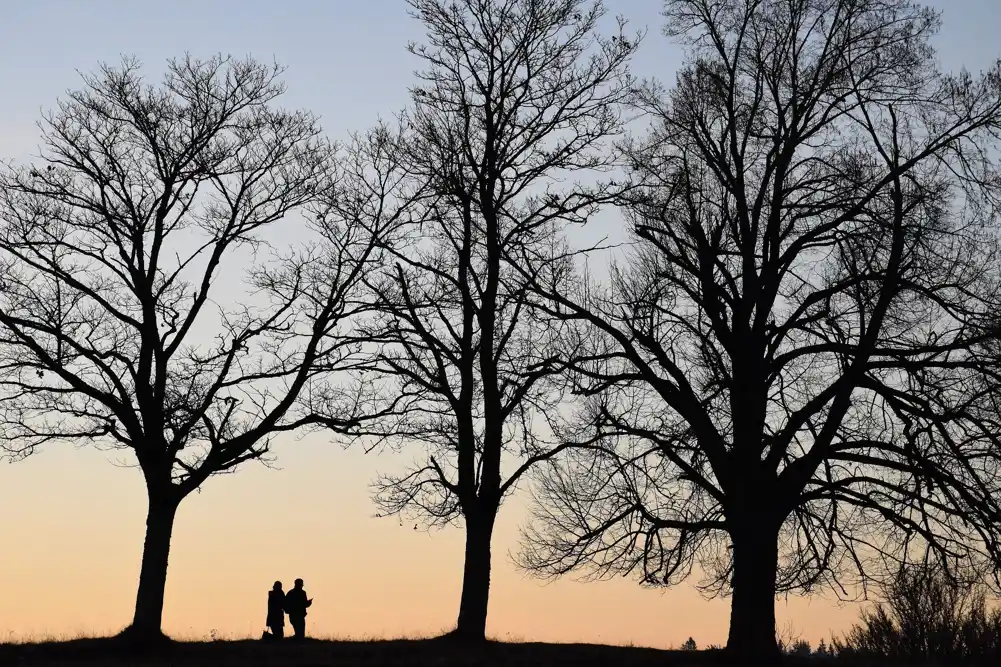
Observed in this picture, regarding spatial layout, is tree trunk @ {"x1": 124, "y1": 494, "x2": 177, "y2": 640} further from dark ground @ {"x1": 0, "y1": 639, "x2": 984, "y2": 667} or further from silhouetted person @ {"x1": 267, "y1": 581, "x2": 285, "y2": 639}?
silhouetted person @ {"x1": 267, "y1": 581, "x2": 285, "y2": 639}

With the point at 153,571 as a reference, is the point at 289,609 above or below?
below

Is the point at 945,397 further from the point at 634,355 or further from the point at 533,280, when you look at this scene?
the point at 533,280

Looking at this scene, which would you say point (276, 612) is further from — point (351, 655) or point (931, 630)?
point (931, 630)

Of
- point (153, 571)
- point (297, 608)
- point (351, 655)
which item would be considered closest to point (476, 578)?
point (351, 655)

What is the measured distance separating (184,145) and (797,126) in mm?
12222

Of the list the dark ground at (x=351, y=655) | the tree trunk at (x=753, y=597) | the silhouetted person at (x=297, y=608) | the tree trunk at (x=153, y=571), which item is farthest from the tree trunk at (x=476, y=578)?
the tree trunk at (x=153, y=571)

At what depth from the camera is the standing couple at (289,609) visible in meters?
23.0

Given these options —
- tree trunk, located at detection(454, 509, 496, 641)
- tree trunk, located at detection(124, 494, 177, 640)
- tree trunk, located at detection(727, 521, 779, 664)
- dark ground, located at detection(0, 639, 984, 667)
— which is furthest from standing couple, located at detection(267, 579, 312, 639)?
tree trunk, located at detection(727, 521, 779, 664)

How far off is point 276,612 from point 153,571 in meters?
2.73

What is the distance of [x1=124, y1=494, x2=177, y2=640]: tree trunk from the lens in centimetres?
2125

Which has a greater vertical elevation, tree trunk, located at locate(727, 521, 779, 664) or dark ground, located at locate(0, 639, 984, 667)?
tree trunk, located at locate(727, 521, 779, 664)

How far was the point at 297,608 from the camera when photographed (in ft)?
75.5

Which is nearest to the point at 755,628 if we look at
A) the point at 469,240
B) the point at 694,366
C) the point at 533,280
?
the point at 694,366

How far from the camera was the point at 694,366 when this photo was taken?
2225 cm
